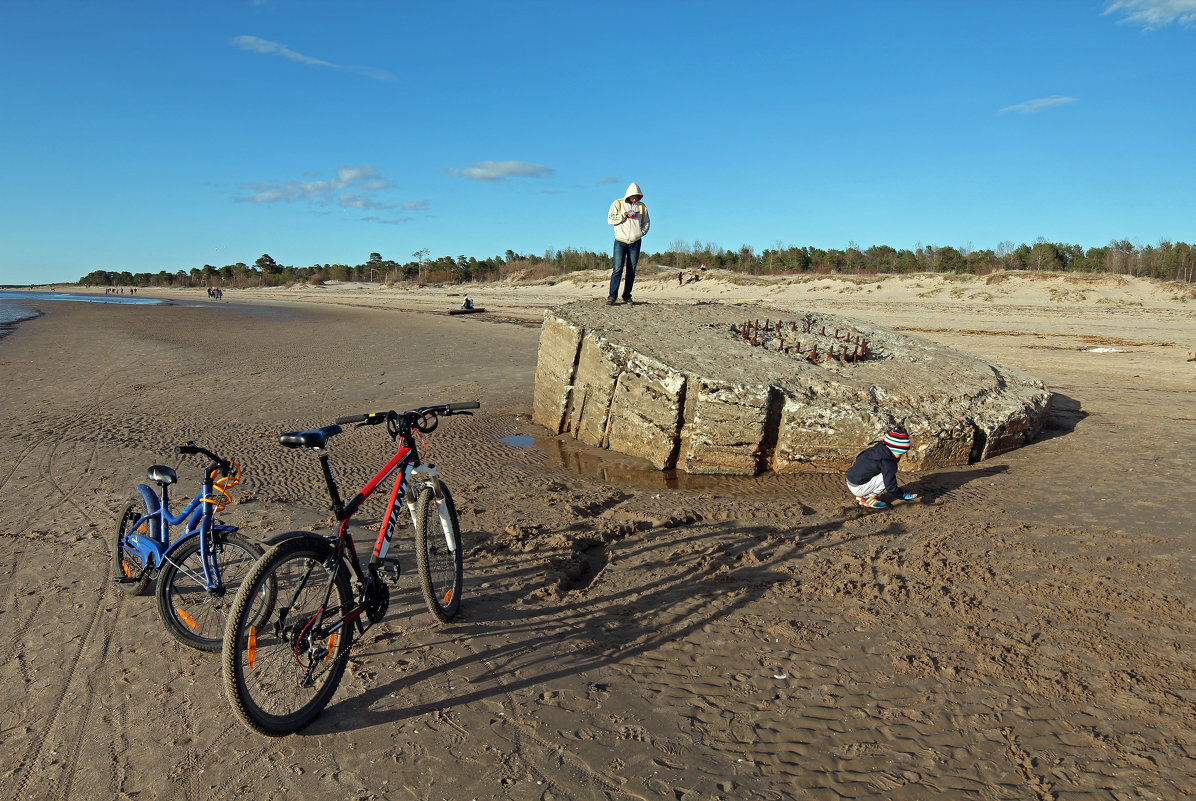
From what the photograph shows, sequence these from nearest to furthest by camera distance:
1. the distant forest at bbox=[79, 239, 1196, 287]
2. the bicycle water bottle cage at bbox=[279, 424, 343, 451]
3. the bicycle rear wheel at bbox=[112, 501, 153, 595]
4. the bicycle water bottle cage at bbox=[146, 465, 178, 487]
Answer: the bicycle water bottle cage at bbox=[279, 424, 343, 451]
the bicycle water bottle cage at bbox=[146, 465, 178, 487]
the bicycle rear wheel at bbox=[112, 501, 153, 595]
the distant forest at bbox=[79, 239, 1196, 287]

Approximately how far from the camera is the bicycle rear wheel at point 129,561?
383cm

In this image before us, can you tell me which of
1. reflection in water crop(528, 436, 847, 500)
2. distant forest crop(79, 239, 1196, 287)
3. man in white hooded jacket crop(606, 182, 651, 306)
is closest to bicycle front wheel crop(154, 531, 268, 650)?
reflection in water crop(528, 436, 847, 500)

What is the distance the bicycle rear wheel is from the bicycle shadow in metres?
1.42

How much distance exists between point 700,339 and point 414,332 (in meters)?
13.6

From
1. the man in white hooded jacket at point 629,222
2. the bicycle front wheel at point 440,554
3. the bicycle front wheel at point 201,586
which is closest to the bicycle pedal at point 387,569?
the bicycle front wheel at point 440,554

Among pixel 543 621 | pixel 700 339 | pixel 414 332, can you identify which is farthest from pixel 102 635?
pixel 414 332

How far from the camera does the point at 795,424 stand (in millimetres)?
6574

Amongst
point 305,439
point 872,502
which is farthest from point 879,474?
point 305,439

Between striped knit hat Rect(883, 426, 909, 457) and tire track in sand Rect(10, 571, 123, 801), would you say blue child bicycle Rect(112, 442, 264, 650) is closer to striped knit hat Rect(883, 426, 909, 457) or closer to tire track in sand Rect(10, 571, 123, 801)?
tire track in sand Rect(10, 571, 123, 801)

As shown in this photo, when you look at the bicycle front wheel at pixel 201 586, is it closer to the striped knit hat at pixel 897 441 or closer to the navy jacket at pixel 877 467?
the navy jacket at pixel 877 467

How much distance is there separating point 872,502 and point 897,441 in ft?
1.86

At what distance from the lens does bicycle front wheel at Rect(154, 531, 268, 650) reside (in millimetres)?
3383

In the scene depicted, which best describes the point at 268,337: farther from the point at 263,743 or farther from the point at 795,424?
the point at 263,743

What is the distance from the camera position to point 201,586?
11.8 feet
